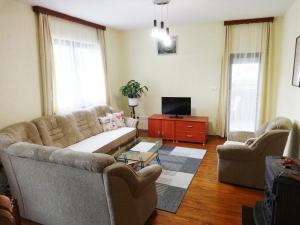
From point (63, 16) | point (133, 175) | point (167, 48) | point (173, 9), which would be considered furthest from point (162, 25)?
point (133, 175)

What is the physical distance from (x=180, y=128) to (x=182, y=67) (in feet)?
4.94

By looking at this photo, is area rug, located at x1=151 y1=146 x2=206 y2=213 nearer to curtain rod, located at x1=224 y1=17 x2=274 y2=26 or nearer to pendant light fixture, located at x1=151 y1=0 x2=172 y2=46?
pendant light fixture, located at x1=151 y1=0 x2=172 y2=46

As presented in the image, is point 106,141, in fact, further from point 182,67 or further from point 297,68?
point 297,68

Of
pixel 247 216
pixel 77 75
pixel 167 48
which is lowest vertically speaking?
pixel 247 216

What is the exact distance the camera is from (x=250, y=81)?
189 inches

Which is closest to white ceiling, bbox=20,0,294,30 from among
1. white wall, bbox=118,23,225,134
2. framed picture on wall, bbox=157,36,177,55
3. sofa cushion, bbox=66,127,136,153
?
white wall, bbox=118,23,225,134

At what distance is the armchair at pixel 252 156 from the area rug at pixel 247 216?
533 mm

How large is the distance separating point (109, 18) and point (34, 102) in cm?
214

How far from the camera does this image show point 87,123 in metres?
4.28

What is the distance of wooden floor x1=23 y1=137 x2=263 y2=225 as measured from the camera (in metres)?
2.44

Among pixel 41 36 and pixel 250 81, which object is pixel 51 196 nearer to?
pixel 41 36

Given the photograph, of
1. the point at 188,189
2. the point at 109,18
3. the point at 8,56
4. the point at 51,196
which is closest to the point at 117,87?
the point at 109,18

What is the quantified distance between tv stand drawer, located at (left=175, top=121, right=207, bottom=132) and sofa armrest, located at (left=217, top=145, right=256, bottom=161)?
1.66 metres

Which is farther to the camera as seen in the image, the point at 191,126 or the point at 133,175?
the point at 191,126
